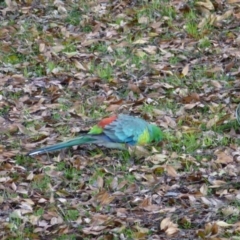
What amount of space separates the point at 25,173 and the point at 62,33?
138 inches

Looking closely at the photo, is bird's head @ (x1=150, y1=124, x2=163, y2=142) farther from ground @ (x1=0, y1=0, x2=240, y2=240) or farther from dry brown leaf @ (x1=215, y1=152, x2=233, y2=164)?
dry brown leaf @ (x1=215, y1=152, x2=233, y2=164)

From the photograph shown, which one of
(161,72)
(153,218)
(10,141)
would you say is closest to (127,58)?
(161,72)

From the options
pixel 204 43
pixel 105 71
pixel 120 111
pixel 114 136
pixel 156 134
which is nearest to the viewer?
pixel 114 136

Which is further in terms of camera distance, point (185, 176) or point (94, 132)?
point (94, 132)

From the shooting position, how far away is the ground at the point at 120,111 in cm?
568

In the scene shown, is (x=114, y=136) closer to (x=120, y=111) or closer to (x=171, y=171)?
(x=171, y=171)

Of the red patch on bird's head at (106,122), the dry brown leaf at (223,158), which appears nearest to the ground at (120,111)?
the dry brown leaf at (223,158)

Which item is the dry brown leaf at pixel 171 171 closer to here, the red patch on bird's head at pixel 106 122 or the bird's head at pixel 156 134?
the bird's head at pixel 156 134

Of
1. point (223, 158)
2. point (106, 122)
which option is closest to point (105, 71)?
point (106, 122)

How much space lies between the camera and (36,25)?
990 cm

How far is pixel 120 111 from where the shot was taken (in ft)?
24.6

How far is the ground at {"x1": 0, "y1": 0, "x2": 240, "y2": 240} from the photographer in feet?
18.6

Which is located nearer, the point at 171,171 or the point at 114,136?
the point at 171,171

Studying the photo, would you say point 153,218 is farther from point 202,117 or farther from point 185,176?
point 202,117
